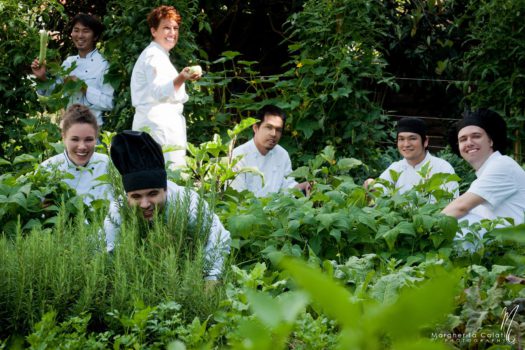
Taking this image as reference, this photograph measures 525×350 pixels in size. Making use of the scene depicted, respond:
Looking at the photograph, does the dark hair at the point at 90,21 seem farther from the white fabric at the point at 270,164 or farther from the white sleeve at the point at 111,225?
the white sleeve at the point at 111,225

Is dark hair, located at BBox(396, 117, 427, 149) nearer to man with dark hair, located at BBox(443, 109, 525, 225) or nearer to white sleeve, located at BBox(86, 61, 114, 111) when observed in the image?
man with dark hair, located at BBox(443, 109, 525, 225)

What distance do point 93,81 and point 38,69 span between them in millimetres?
477

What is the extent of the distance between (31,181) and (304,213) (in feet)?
5.01

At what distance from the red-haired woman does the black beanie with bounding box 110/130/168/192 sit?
2943mm

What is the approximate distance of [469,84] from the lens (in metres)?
8.03

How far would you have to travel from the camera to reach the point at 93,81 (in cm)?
742

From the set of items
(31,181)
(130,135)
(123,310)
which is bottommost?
(123,310)

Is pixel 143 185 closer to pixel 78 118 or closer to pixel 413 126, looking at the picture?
pixel 78 118

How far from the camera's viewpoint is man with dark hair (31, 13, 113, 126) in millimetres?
7238

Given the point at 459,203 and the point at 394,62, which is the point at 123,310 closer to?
the point at 459,203

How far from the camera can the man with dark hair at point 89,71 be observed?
7.24 m

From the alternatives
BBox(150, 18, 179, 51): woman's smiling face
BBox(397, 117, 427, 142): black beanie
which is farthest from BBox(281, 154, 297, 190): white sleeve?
BBox(150, 18, 179, 51): woman's smiling face

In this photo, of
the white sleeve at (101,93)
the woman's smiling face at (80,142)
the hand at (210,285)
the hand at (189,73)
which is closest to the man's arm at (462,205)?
the hand at (210,285)

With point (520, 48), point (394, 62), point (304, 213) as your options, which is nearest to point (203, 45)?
point (394, 62)
